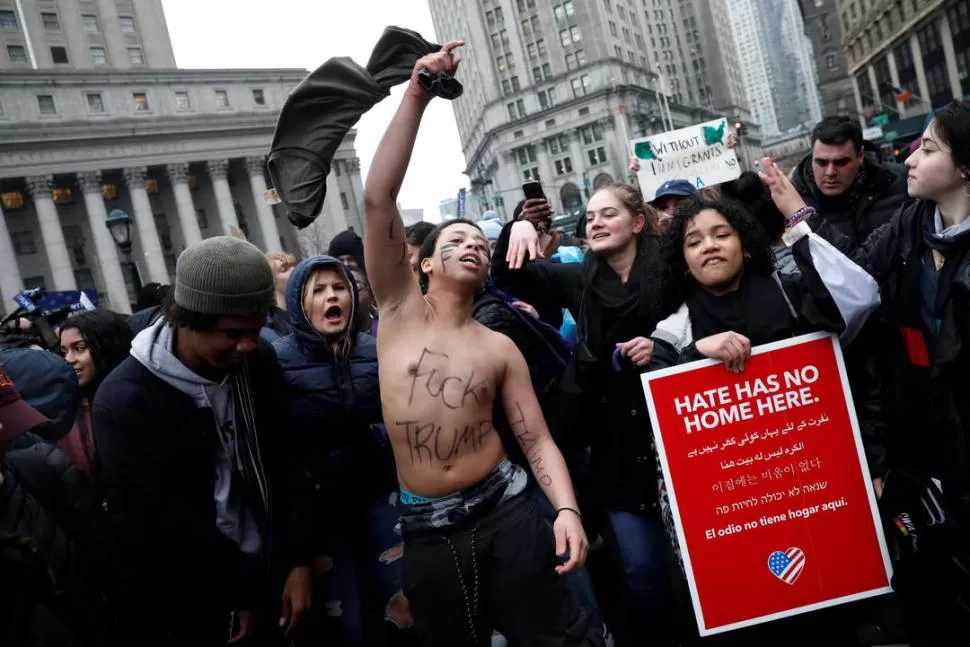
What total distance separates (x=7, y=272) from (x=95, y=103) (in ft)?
50.3

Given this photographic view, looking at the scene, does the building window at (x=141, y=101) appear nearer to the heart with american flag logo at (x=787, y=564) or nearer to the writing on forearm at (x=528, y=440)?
the writing on forearm at (x=528, y=440)

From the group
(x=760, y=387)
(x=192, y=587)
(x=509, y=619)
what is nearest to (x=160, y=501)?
(x=192, y=587)

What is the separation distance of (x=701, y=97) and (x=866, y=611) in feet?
430

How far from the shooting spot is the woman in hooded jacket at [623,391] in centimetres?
337

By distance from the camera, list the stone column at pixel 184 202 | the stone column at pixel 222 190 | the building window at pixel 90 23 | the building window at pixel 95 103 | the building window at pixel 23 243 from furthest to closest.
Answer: the building window at pixel 90 23, the stone column at pixel 222 190, the stone column at pixel 184 202, the building window at pixel 95 103, the building window at pixel 23 243

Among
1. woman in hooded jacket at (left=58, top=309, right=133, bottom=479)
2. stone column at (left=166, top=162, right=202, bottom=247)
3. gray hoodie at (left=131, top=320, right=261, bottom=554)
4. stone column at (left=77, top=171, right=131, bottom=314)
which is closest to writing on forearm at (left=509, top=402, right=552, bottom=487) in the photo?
gray hoodie at (left=131, top=320, right=261, bottom=554)

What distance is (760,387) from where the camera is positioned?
301 centimetres

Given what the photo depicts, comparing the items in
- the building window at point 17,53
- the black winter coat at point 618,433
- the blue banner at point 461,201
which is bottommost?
the black winter coat at point 618,433

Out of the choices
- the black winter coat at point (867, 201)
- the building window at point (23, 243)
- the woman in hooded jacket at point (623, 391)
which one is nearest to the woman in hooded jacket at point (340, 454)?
the woman in hooded jacket at point (623, 391)

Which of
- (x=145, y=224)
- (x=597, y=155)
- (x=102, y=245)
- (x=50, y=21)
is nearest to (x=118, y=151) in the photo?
(x=145, y=224)

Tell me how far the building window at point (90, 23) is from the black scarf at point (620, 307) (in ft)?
235

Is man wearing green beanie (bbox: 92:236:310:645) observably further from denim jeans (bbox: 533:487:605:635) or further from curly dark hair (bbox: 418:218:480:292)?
denim jeans (bbox: 533:487:605:635)

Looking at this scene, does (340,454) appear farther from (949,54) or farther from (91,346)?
(949,54)

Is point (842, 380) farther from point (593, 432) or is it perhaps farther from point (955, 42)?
point (955, 42)
